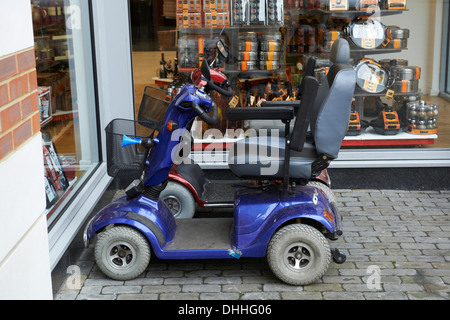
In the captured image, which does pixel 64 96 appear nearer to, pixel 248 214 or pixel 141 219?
pixel 141 219

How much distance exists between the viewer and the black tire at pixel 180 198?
4961mm

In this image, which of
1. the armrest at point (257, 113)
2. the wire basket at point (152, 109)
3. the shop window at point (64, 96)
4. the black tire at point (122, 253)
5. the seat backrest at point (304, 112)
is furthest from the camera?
the wire basket at point (152, 109)

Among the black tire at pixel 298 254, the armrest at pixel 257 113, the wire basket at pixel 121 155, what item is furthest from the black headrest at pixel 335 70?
the wire basket at pixel 121 155

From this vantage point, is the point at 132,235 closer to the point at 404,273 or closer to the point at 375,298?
the point at 375,298

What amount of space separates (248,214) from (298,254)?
412mm

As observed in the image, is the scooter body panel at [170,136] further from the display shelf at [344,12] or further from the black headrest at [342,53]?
the display shelf at [344,12]

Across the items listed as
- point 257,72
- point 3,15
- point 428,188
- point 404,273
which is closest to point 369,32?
point 257,72

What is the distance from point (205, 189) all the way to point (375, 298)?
6.02 feet

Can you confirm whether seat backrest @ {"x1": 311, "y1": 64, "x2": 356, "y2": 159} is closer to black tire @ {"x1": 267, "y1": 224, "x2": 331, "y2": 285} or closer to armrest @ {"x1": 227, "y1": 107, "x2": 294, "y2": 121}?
armrest @ {"x1": 227, "y1": 107, "x2": 294, "y2": 121}

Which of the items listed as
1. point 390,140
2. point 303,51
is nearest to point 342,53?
point 303,51

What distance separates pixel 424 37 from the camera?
6301mm


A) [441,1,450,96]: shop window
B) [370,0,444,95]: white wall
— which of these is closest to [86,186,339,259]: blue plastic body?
[370,0,444,95]: white wall

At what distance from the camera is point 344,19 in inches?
242

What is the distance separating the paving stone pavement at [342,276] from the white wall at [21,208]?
5.39 feet
